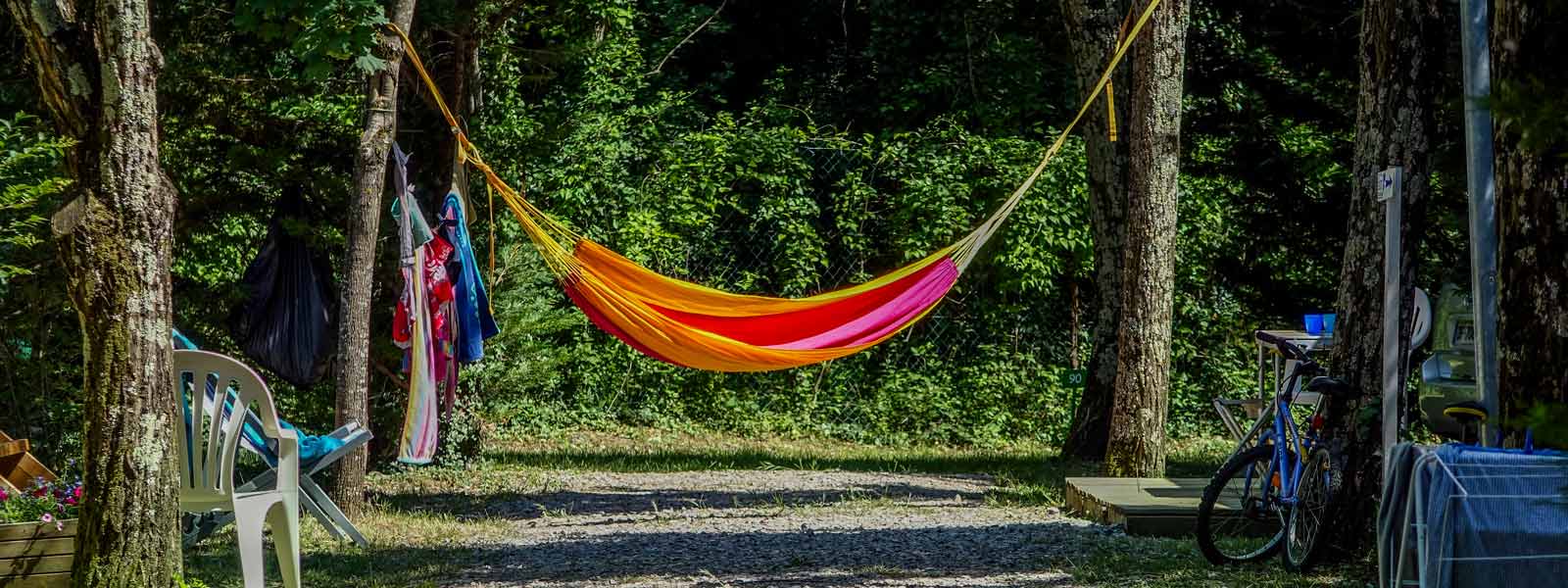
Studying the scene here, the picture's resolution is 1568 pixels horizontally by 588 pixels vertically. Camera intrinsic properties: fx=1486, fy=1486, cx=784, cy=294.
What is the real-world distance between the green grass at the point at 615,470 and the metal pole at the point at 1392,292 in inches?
17.1

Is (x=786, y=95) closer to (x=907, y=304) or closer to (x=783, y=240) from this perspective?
(x=783, y=240)

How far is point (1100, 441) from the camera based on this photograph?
755 centimetres

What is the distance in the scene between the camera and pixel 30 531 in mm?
3447

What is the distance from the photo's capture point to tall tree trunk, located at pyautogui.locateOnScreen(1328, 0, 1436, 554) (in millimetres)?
4156

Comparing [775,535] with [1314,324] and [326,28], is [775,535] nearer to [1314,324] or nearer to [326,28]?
[1314,324]

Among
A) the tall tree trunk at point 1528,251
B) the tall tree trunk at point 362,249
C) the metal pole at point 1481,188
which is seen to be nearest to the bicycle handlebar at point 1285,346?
the metal pole at point 1481,188

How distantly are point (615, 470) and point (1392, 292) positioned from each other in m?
4.38

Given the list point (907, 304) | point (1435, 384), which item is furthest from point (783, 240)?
point (1435, 384)

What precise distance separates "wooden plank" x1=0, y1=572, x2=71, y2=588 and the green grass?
25.4 inches

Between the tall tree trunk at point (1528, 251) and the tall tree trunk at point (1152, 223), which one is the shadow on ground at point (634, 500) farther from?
the tall tree trunk at point (1528, 251)

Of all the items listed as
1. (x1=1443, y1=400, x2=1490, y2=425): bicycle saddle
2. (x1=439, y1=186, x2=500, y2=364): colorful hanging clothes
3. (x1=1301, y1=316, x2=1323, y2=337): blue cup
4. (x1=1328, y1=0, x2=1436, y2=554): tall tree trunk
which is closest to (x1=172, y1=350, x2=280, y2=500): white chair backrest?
(x1=439, y1=186, x2=500, y2=364): colorful hanging clothes

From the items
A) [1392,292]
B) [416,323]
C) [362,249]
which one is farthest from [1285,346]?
[362,249]

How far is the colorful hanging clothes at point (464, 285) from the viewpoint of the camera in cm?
577

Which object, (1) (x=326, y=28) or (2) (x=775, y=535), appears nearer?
(1) (x=326, y=28)
